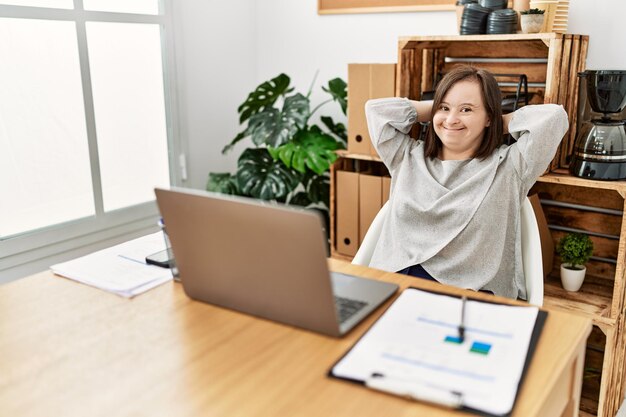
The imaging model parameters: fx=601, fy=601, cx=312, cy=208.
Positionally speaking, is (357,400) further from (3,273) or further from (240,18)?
(240,18)

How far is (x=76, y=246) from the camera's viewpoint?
9.11 ft

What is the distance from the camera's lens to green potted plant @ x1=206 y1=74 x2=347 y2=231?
9.00 feet

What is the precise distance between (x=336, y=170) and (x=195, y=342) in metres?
1.75

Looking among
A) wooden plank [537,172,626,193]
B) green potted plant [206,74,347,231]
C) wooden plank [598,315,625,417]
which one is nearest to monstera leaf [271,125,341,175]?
green potted plant [206,74,347,231]

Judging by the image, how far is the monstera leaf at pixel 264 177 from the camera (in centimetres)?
289

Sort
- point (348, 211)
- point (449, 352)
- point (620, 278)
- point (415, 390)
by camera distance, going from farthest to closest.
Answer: point (348, 211)
point (620, 278)
point (449, 352)
point (415, 390)

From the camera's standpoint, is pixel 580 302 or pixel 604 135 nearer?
pixel 604 135

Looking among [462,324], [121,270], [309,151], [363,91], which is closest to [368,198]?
[309,151]

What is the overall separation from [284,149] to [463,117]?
3.48 ft

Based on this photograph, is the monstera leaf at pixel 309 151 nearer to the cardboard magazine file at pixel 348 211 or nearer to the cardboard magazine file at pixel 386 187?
the cardboard magazine file at pixel 348 211

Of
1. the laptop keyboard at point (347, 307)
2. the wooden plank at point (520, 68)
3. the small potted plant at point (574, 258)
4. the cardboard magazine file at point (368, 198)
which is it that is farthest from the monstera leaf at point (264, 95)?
the laptop keyboard at point (347, 307)

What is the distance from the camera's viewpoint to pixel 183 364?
0.99 meters

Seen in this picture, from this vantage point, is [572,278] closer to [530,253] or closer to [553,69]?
[530,253]

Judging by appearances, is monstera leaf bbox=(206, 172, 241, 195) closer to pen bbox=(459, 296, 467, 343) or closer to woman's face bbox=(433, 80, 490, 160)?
woman's face bbox=(433, 80, 490, 160)
